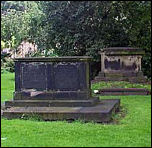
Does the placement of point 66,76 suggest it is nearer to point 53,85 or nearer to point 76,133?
point 53,85

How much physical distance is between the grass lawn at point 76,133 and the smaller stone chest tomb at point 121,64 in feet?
29.2

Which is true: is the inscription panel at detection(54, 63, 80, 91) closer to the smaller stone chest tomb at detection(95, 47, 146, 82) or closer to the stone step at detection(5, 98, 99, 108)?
the stone step at detection(5, 98, 99, 108)

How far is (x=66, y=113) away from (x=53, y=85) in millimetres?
1766

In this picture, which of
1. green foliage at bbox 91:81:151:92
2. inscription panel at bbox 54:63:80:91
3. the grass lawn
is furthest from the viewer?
green foliage at bbox 91:81:151:92

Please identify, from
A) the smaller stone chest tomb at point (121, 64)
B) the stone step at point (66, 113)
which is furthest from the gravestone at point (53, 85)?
the smaller stone chest tomb at point (121, 64)

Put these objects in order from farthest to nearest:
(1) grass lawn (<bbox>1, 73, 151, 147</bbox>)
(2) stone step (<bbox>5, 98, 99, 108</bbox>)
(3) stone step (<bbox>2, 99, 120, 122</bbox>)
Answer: (2) stone step (<bbox>5, 98, 99, 108</bbox>) → (3) stone step (<bbox>2, 99, 120, 122</bbox>) → (1) grass lawn (<bbox>1, 73, 151, 147</bbox>)

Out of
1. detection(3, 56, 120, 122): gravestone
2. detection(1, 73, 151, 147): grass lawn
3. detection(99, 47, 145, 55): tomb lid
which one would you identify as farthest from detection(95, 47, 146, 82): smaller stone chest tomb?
detection(1, 73, 151, 147): grass lawn

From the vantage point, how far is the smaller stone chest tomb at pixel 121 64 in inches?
742

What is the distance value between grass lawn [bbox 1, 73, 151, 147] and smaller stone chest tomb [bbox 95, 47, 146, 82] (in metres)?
8.90

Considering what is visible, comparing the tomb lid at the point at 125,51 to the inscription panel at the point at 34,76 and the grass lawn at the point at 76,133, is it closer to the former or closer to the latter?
the inscription panel at the point at 34,76

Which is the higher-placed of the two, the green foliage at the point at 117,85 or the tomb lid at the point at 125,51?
the tomb lid at the point at 125,51

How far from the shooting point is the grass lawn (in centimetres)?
693

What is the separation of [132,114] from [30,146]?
14.2ft

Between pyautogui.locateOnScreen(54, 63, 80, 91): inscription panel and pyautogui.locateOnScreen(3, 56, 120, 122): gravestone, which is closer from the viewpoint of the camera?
pyautogui.locateOnScreen(3, 56, 120, 122): gravestone
